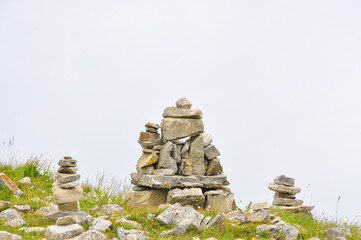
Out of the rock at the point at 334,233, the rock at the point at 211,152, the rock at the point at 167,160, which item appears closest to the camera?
the rock at the point at 334,233

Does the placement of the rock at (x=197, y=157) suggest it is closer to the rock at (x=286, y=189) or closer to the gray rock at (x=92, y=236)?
the rock at (x=286, y=189)

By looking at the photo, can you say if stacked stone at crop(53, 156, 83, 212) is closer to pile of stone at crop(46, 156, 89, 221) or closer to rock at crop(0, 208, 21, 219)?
pile of stone at crop(46, 156, 89, 221)

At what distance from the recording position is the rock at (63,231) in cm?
737

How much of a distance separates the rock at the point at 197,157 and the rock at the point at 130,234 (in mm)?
4539

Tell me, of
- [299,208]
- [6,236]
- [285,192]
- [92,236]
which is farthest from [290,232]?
[6,236]

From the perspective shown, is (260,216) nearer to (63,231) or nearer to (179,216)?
(179,216)

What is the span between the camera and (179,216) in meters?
8.52

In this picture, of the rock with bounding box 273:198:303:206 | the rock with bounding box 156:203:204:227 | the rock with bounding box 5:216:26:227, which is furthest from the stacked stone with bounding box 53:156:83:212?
the rock with bounding box 273:198:303:206

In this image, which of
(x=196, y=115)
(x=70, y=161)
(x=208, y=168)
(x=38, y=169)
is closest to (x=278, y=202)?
(x=208, y=168)

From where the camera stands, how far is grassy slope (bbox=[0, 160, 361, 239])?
812 centimetres

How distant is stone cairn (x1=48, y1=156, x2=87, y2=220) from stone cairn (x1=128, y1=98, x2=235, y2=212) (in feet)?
9.26

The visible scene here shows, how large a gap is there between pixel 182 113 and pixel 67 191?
4475 mm

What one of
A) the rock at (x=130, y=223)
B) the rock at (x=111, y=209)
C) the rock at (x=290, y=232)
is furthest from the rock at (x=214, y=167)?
the rock at (x=130, y=223)

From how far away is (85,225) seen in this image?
27.3 feet
